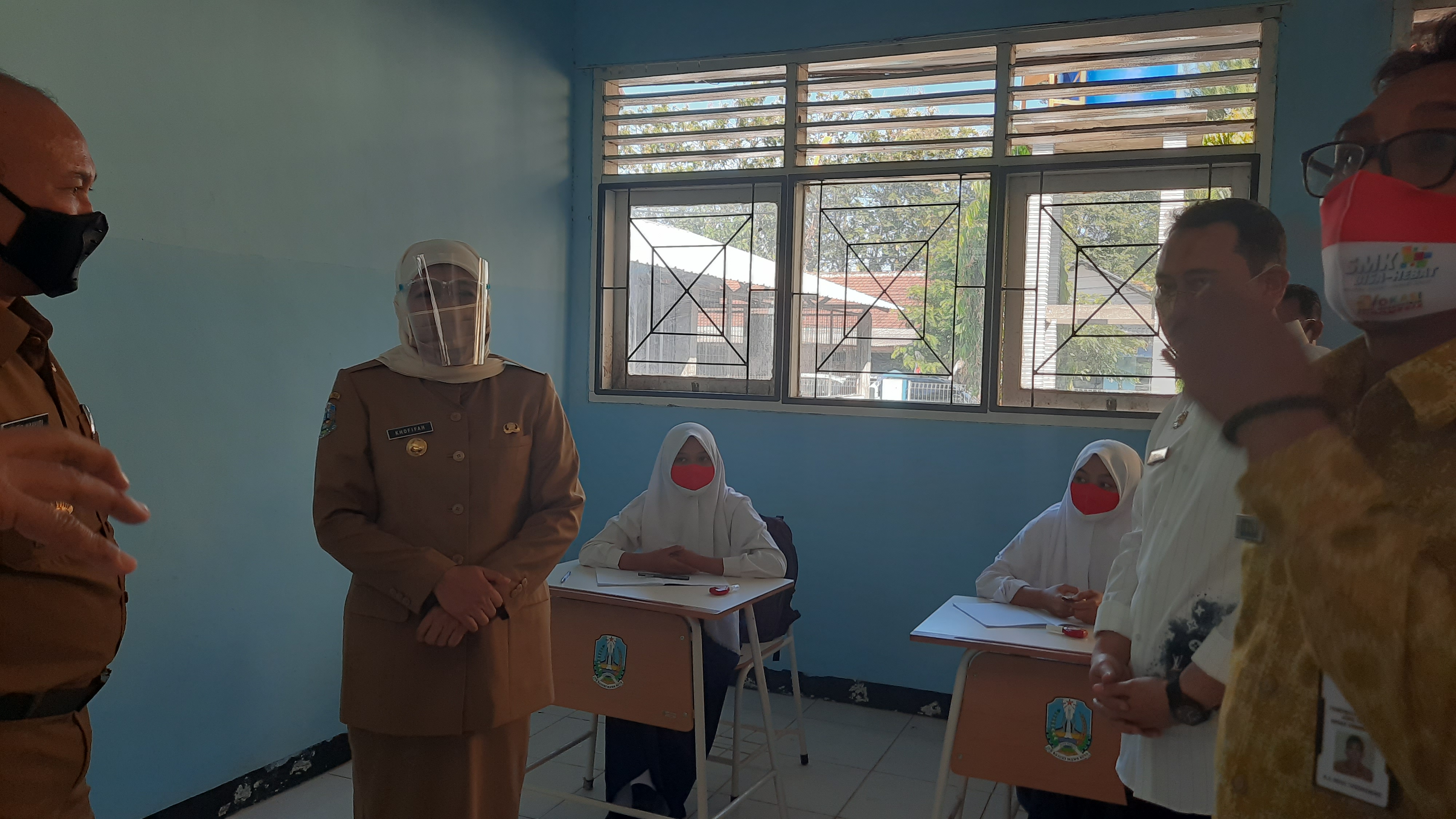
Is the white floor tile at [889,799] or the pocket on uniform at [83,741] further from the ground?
the pocket on uniform at [83,741]

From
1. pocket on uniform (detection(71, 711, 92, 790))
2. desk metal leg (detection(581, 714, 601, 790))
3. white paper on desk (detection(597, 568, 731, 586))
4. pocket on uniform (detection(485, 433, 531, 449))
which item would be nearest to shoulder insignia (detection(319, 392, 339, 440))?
pocket on uniform (detection(485, 433, 531, 449))

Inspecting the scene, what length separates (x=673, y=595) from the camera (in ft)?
8.93

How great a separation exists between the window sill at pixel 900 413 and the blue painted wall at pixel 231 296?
47.3 inches

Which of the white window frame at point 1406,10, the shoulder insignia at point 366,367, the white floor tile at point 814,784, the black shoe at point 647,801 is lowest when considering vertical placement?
the white floor tile at point 814,784

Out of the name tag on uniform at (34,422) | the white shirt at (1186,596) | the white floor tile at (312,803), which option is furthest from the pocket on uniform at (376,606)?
the white shirt at (1186,596)

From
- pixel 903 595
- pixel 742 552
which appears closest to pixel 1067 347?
pixel 903 595

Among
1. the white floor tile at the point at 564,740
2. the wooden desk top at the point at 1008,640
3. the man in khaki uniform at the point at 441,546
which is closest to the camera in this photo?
the man in khaki uniform at the point at 441,546

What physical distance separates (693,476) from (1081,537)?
1.33m

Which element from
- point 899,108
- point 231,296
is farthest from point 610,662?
point 899,108

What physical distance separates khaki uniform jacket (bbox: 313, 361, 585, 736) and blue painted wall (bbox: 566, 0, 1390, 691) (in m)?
2.16

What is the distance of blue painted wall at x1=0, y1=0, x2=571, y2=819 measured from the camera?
239cm

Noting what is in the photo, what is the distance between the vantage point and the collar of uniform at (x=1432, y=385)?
60cm

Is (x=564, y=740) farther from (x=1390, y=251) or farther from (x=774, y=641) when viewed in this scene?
(x=1390, y=251)

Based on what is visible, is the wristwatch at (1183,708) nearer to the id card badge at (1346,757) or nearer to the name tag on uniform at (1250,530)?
the name tag on uniform at (1250,530)
